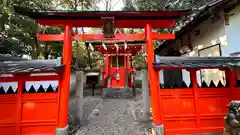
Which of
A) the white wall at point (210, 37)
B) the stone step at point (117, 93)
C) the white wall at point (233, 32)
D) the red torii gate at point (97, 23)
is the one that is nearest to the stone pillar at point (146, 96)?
the red torii gate at point (97, 23)

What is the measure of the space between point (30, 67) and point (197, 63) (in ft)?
14.9

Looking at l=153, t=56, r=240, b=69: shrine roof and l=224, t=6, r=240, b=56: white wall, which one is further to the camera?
l=224, t=6, r=240, b=56: white wall

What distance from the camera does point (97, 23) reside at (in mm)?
5191

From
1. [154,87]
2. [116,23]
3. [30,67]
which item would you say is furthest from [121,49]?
[30,67]

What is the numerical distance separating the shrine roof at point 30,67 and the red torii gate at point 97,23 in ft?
1.35

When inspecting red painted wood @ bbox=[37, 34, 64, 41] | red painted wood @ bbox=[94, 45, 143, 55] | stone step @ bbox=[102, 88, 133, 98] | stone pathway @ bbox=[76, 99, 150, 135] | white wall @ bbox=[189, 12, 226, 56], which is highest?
red painted wood @ bbox=[94, 45, 143, 55]

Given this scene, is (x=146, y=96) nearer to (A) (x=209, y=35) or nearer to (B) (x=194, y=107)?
(B) (x=194, y=107)

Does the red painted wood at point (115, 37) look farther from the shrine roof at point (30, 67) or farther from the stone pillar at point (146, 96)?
the stone pillar at point (146, 96)

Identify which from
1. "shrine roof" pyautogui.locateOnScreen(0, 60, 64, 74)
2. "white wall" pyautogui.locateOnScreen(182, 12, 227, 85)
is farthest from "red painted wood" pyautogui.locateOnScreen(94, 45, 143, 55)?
"shrine roof" pyautogui.locateOnScreen(0, 60, 64, 74)

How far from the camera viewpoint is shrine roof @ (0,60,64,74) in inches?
162

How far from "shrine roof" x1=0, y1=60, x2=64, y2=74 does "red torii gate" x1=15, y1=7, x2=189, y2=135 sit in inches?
16.2

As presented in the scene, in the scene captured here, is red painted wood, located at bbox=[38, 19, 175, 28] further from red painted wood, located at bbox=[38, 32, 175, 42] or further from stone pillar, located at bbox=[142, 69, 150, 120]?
stone pillar, located at bbox=[142, 69, 150, 120]

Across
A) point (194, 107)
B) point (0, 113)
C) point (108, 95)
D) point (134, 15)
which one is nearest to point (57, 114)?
point (0, 113)

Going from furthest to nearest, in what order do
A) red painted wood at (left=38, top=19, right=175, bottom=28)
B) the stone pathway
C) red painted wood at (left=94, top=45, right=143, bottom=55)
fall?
red painted wood at (left=94, top=45, right=143, bottom=55)
the stone pathway
red painted wood at (left=38, top=19, right=175, bottom=28)
